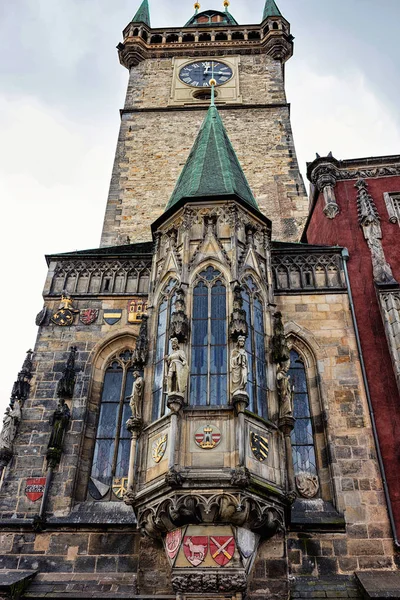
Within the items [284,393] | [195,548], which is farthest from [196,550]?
[284,393]

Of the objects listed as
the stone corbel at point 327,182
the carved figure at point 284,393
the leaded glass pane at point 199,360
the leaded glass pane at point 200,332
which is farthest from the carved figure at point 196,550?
the stone corbel at point 327,182

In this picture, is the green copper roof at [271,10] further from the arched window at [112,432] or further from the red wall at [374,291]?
the arched window at [112,432]

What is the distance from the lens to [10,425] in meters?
11.3

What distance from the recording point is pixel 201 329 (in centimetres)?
1085

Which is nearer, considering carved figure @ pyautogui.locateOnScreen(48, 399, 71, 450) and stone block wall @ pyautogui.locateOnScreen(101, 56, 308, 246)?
carved figure @ pyautogui.locateOnScreen(48, 399, 71, 450)

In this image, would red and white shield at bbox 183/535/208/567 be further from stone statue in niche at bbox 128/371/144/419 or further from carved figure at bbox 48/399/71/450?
carved figure at bbox 48/399/71/450

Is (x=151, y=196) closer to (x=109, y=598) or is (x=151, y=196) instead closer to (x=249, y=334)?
(x=249, y=334)

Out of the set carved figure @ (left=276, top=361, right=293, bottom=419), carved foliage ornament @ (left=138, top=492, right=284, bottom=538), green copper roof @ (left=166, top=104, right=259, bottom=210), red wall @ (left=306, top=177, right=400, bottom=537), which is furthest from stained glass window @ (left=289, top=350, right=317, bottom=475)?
green copper roof @ (left=166, top=104, right=259, bottom=210)

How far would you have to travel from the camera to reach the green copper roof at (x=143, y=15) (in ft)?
92.7

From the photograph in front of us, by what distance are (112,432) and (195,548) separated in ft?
11.3

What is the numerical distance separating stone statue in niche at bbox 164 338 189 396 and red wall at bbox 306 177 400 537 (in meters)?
3.75

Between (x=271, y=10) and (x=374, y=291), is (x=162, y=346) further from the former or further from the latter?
(x=271, y=10)

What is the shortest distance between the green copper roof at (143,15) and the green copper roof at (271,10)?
17.4ft

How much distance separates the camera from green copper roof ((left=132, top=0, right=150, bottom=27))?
28.2 m
